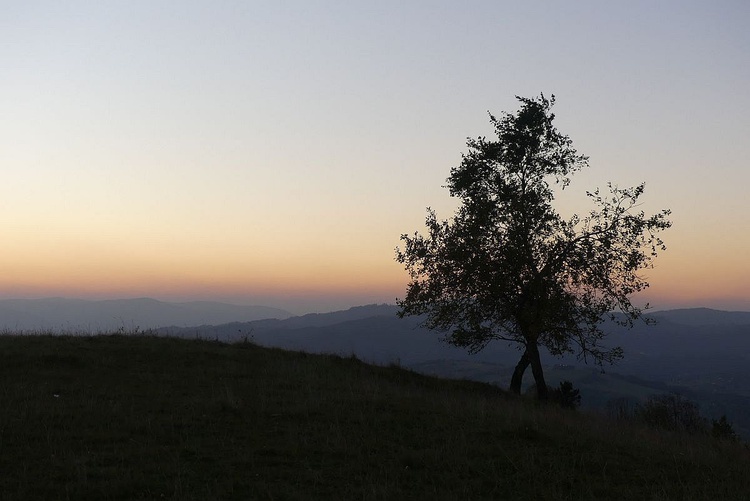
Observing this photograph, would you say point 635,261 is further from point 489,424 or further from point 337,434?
point 337,434

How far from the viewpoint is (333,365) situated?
26219 mm

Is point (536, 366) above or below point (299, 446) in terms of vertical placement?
below

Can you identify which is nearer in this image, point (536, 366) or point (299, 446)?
point (299, 446)

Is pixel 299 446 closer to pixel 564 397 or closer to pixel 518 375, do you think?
pixel 518 375

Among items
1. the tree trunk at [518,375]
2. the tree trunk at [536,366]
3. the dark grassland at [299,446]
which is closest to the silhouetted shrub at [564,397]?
the tree trunk at [536,366]

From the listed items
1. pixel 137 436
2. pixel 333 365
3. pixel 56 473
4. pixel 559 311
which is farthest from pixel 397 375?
pixel 56 473

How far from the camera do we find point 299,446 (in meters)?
12.6

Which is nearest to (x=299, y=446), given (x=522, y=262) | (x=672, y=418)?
(x=522, y=262)

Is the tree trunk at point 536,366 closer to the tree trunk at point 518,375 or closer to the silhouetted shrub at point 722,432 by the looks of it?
the tree trunk at point 518,375

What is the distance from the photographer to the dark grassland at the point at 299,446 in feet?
33.6

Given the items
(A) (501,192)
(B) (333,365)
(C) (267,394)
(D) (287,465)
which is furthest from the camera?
(A) (501,192)

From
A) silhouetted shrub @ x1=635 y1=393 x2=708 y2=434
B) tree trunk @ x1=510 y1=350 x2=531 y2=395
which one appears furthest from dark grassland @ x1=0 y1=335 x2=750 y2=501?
tree trunk @ x1=510 y1=350 x2=531 y2=395

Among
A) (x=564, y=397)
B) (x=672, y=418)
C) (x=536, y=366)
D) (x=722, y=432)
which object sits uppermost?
(x=536, y=366)

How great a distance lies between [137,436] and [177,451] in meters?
1.66
